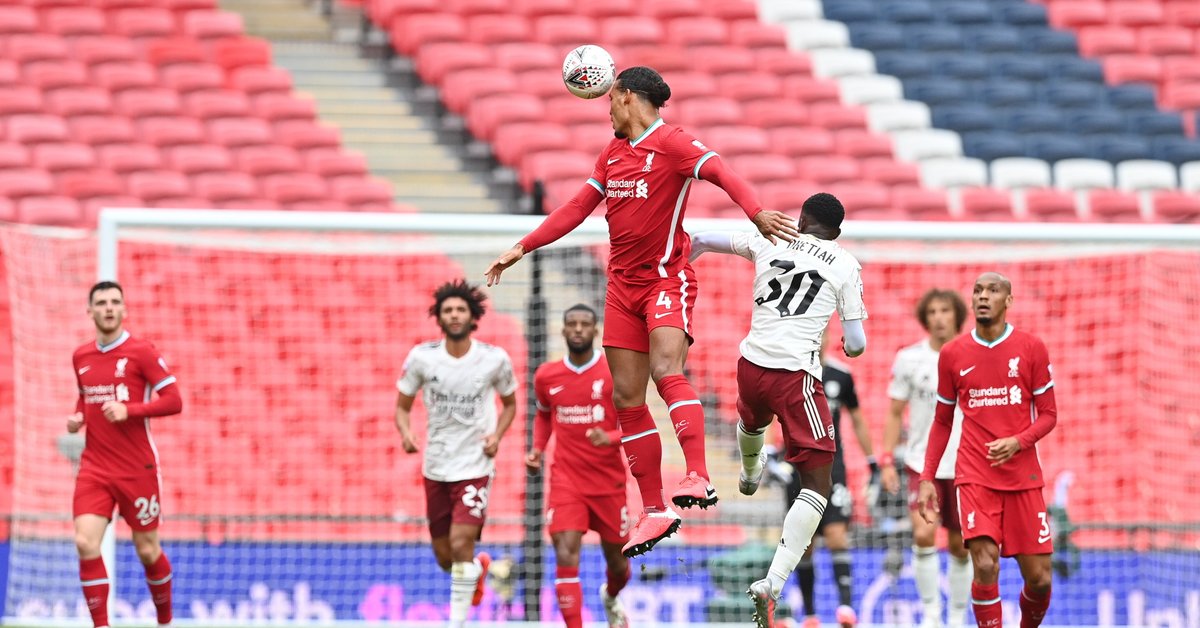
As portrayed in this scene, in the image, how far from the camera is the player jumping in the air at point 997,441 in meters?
9.20

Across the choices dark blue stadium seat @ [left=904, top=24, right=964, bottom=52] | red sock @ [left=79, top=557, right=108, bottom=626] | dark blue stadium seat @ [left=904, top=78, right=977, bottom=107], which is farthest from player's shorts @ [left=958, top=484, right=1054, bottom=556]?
dark blue stadium seat @ [left=904, top=24, right=964, bottom=52]

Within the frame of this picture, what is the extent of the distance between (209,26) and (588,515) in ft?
34.0

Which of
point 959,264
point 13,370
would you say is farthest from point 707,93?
point 13,370

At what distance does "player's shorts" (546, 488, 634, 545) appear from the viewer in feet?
35.1

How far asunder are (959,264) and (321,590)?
240 inches

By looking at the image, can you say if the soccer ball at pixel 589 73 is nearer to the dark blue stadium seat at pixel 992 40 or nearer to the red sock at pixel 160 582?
the red sock at pixel 160 582

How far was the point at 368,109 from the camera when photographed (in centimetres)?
1877

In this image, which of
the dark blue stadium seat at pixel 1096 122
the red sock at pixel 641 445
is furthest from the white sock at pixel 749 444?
the dark blue stadium seat at pixel 1096 122

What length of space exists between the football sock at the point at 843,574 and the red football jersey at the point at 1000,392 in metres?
2.53

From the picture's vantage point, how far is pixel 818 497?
339 inches

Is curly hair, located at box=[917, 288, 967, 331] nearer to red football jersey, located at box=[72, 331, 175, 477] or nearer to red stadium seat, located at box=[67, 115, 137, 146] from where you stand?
red football jersey, located at box=[72, 331, 175, 477]

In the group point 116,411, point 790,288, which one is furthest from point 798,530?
point 116,411

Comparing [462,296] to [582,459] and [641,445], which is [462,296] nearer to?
[582,459]

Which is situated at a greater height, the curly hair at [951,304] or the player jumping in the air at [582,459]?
the curly hair at [951,304]
